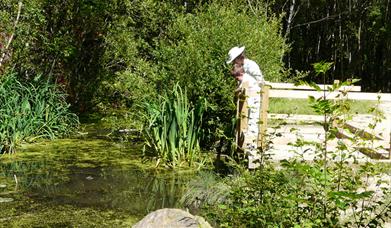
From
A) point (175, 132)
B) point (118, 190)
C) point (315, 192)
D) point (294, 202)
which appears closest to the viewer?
point (315, 192)

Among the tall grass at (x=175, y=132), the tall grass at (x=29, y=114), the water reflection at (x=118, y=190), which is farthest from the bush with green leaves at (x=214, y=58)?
the tall grass at (x=29, y=114)

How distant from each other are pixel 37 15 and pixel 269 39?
160 inches

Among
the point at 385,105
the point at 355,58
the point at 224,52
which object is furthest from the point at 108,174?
the point at 355,58

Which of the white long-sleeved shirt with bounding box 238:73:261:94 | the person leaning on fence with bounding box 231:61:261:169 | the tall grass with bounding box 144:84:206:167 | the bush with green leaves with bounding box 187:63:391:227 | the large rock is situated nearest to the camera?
the bush with green leaves with bounding box 187:63:391:227

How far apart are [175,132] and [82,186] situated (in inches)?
54.9

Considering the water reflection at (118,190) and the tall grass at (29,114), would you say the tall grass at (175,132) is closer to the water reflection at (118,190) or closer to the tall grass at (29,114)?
the water reflection at (118,190)

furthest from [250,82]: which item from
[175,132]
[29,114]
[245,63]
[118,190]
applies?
[29,114]

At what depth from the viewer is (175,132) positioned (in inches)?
292

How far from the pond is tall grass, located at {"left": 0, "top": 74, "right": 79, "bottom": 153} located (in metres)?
0.29

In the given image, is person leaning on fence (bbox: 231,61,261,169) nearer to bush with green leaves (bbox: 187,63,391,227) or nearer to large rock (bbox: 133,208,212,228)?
large rock (bbox: 133,208,212,228)

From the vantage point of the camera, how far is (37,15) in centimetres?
971

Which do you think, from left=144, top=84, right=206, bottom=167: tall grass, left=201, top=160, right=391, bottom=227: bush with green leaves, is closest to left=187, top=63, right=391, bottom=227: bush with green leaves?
left=201, top=160, right=391, bottom=227: bush with green leaves

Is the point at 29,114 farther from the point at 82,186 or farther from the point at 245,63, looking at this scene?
the point at 245,63

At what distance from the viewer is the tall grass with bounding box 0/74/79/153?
27.6ft
